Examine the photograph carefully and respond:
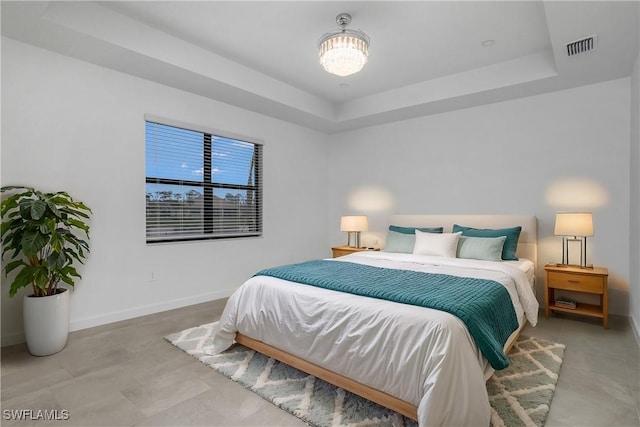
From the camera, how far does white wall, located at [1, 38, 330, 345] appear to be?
2.79m

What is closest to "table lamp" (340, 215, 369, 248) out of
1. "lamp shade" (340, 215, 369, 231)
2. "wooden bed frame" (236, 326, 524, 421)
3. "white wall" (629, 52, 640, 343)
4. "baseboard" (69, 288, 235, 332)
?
"lamp shade" (340, 215, 369, 231)

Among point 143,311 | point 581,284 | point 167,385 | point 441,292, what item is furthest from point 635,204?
point 143,311

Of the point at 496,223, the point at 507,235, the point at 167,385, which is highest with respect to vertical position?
the point at 496,223

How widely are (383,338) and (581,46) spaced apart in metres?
2.98

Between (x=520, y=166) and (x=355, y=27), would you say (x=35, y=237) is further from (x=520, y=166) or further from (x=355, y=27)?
(x=520, y=166)

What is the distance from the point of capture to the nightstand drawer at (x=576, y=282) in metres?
3.18

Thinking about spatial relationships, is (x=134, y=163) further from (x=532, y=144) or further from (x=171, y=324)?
(x=532, y=144)

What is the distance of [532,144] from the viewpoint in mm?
3941

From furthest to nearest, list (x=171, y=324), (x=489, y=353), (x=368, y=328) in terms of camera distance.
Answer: (x=171, y=324)
(x=368, y=328)
(x=489, y=353)

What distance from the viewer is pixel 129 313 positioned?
3.42 metres

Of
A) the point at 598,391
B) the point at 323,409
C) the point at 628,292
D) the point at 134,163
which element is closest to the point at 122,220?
the point at 134,163

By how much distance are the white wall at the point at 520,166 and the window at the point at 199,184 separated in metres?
1.80

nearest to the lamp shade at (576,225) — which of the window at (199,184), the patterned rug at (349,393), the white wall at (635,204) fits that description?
the white wall at (635,204)

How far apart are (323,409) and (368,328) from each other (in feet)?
1.75
